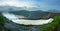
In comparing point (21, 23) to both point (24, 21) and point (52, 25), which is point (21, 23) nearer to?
point (24, 21)

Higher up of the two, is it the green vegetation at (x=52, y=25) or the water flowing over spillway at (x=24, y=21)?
the water flowing over spillway at (x=24, y=21)

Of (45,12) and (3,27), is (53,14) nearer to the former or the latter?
(45,12)

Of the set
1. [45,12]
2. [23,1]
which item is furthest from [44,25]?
[23,1]

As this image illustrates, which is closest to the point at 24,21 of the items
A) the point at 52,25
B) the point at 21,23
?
the point at 21,23

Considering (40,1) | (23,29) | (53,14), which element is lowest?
(23,29)

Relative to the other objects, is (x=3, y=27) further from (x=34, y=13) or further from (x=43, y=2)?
(x=43, y=2)

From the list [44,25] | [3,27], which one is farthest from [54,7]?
[3,27]

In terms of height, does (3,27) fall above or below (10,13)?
below

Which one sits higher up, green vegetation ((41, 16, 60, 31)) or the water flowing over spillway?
the water flowing over spillway

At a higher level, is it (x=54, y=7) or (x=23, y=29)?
(x=54, y=7)
